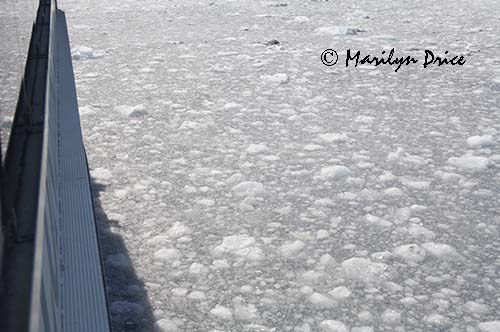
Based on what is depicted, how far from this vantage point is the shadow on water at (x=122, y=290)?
8.54 feet

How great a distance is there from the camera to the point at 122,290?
2.84 meters

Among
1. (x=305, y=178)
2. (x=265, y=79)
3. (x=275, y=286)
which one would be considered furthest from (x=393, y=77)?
(x=275, y=286)

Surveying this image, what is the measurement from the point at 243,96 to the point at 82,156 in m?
3.58

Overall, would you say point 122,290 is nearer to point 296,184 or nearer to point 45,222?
point 296,184

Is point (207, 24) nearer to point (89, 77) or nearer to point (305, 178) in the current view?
point (89, 77)

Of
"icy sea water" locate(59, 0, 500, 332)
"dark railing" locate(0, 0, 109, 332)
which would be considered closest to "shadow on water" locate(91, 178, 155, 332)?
"icy sea water" locate(59, 0, 500, 332)

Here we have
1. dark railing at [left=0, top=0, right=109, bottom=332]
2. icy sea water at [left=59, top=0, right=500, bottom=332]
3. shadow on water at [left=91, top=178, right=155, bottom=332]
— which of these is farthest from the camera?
icy sea water at [left=59, top=0, right=500, bottom=332]

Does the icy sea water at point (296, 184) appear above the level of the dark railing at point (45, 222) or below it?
below

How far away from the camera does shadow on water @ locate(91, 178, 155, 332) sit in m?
2.60

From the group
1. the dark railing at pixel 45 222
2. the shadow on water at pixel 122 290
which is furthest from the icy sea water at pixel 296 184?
the dark railing at pixel 45 222

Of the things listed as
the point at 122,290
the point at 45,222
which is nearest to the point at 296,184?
the point at 122,290

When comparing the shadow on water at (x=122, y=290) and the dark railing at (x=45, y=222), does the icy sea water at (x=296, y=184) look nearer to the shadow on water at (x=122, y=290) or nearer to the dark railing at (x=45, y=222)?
the shadow on water at (x=122, y=290)

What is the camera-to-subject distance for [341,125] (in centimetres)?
504

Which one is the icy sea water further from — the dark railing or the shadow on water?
the dark railing
